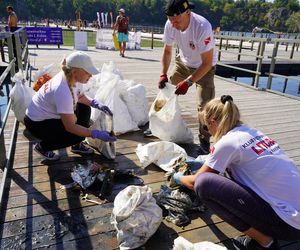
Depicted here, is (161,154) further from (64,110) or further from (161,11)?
(161,11)

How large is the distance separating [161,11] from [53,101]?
9408 centimetres

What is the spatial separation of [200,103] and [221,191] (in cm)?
161

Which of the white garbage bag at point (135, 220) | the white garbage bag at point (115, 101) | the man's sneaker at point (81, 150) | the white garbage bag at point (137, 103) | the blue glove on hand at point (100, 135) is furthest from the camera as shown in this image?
the white garbage bag at point (137, 103)

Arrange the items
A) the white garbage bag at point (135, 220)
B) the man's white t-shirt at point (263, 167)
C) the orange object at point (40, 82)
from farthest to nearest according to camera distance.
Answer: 1. the orange object at point (40, 82)
2. the white garbage bag at point (135, 220)
3. the man's white t-shirt at point (263, 167)

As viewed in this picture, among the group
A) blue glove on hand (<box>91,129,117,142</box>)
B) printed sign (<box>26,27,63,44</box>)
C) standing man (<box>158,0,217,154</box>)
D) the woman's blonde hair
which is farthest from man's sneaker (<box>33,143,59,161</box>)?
printed sign (<box>26,27,63,44</box>)

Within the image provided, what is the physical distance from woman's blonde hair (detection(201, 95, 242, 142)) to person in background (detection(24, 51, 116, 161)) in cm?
108

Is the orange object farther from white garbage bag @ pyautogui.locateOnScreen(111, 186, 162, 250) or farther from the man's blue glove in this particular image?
white garbage bag @ pyautogui.locateOnScreen(111, 186, 162, 250)

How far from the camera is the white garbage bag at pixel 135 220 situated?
1.83 metres

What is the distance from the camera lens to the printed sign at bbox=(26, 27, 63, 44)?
507 inches

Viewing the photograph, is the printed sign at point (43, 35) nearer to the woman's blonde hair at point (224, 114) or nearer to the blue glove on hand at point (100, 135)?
the blue glove on hand at point (100, 135)

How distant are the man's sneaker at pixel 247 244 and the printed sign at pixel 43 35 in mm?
12910

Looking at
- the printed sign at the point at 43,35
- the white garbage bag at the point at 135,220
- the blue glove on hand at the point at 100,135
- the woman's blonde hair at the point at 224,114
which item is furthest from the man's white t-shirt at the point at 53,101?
the printed sign at the point at 43,35

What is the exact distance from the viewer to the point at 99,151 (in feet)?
10.2

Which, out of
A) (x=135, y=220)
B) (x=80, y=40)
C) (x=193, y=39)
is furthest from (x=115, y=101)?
(x=80, y=40)
